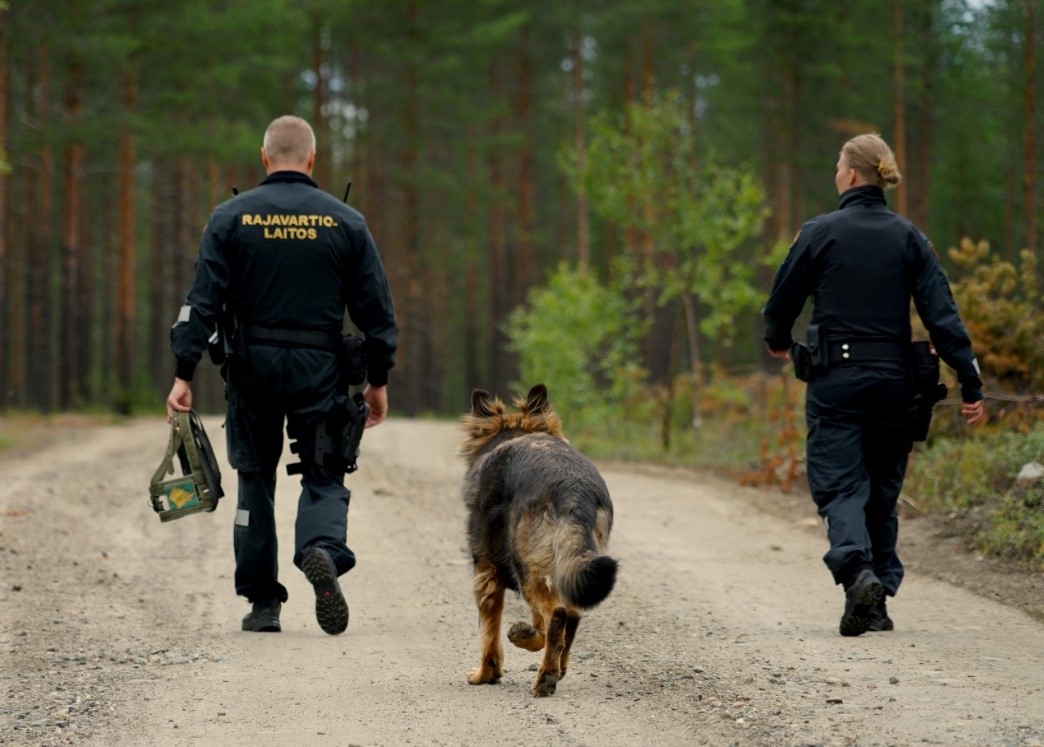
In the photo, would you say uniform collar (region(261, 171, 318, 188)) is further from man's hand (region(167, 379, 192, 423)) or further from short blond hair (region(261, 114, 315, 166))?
man's hand (region(167, 379, 192, 423))

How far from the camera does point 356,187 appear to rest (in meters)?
39.6

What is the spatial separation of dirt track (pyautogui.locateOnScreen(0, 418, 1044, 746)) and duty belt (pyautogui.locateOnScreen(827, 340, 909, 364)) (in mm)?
1348

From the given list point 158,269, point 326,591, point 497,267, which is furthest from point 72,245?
point 326,591

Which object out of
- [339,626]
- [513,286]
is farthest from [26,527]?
[513,286]

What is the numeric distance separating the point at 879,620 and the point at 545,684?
2.14 metres

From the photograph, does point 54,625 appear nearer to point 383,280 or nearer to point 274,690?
point 274,690

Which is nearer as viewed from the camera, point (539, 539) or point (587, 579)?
point (587, 579)

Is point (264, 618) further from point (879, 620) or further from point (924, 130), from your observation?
point (924, 130)

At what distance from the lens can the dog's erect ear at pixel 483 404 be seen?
580 centimetres

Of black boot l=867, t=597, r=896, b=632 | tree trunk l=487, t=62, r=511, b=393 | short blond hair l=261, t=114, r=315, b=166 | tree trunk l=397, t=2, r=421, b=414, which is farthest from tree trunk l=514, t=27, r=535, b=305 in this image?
black boot l=867, t=597, r=896, b=632

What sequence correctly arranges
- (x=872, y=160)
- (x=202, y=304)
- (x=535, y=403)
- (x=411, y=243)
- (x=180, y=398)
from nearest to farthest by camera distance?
(x=535, y=403) → (x=202, y=304) → (x=180, y=398) → (x=872, y=160) → (x=411, y=243)

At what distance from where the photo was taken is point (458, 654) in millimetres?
5926

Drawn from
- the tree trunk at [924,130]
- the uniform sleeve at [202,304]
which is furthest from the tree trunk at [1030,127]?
the uniform sleeve at [202,304]

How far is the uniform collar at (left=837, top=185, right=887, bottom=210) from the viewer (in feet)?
21.0
